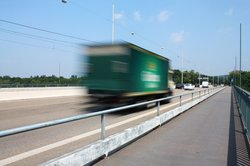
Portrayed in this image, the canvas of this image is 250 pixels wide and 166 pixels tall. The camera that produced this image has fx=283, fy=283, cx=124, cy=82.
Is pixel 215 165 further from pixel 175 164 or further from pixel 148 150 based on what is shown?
pixel 148 150

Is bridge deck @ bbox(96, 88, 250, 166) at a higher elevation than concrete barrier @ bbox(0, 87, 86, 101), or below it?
below

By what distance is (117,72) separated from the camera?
48.2ft

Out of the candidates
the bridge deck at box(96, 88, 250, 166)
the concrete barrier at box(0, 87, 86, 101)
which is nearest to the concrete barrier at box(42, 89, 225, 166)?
the bridge deck at box(96, 88, 250, 166)

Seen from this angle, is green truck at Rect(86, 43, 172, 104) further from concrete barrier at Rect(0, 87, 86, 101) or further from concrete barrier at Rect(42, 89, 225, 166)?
concrete barrier at Rect(42, 89, 225, 166)

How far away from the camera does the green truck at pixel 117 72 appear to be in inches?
575

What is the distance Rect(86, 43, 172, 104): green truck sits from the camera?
14.6 metres

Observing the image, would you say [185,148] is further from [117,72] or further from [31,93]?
[31,93]

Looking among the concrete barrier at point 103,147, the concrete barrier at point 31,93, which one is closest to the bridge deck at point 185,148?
the concrete barrier at point 103,147

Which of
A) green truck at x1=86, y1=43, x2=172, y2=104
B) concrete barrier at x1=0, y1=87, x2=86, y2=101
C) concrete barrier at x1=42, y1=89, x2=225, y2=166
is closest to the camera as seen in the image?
concrete barrier at x1=42, y1=89, x2=225, y2=166

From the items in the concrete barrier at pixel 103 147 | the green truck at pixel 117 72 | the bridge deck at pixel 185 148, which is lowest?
the bridge deck at pixel 185 148

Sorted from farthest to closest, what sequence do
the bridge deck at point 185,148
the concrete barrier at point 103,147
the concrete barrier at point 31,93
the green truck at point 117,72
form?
the concrete barrier at point 31,93
the green truck at point 117,72
the bridge deck at point 185,148
the concrete barrier at point 103,147

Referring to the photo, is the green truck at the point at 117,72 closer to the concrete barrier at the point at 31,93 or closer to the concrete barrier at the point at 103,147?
the concrete barrier at the point at 31,93

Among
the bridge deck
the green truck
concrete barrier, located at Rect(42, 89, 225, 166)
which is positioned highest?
the green truck

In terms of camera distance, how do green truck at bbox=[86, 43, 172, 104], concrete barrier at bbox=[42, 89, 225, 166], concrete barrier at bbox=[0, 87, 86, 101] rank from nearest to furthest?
concrete barrier at bbox=[42, 89, 225, 166] → green truck at bbox=[86, 43, 172, 104] → concrete barrier at bbox=[0, 87, 86, 101]
